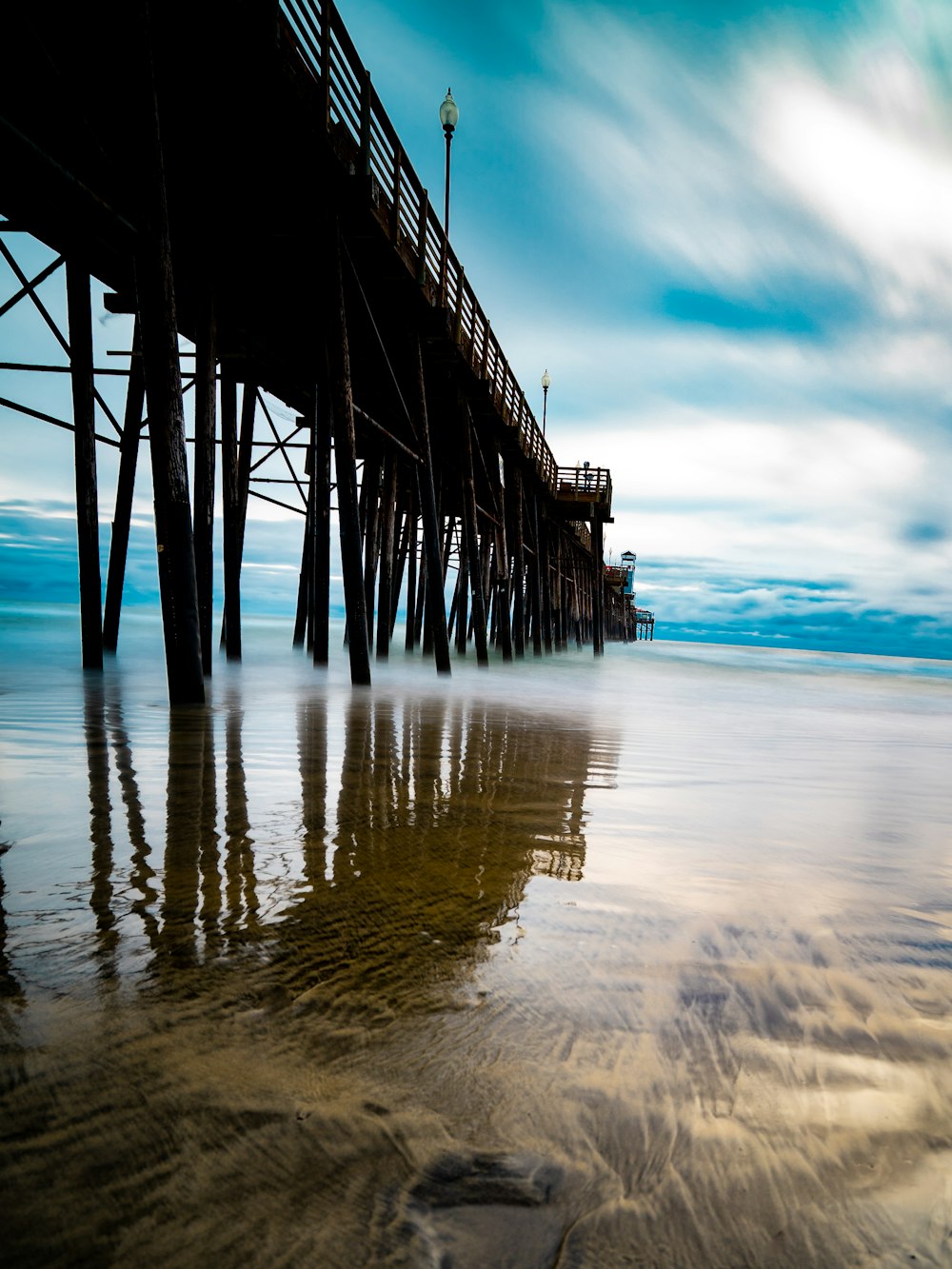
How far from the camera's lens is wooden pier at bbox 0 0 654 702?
520 cm

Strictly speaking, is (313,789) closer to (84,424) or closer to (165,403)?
(165,403)

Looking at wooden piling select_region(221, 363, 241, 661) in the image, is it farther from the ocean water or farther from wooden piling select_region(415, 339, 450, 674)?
the ocean water

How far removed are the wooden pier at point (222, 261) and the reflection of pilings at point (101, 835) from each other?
6.23 feet

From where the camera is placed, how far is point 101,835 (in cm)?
204

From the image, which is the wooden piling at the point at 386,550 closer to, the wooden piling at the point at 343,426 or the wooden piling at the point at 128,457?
the wooden piling at the point at 128,457

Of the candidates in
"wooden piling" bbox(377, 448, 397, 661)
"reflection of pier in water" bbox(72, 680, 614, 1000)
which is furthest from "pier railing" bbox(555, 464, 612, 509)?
"reflection of pier in water" bbox(72, 680, 614, 1000)

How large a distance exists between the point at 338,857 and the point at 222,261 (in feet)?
28.2

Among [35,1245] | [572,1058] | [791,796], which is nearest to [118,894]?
[35,1245]

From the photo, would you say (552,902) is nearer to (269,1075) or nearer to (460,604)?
(269,1075)

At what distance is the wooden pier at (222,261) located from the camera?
5.20m

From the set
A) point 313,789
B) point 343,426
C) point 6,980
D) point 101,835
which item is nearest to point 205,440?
point 343,426

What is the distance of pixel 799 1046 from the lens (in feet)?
3.80

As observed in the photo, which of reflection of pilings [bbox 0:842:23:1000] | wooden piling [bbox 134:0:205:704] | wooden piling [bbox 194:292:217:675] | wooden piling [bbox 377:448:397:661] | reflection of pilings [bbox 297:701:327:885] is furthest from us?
wooden piling [bbox 377:448:397:661]

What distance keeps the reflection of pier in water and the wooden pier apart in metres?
2.62
